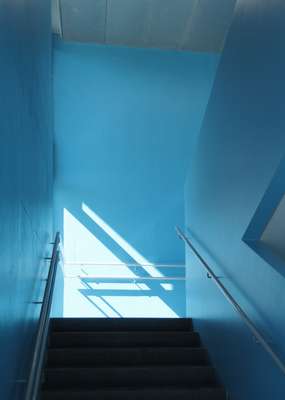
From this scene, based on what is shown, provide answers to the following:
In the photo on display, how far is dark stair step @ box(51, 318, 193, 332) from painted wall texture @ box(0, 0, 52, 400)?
1.02 m

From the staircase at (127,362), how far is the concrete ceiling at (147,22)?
3240 mm

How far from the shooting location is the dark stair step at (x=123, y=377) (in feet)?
9.59

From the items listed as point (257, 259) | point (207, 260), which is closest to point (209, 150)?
point (207, 260)

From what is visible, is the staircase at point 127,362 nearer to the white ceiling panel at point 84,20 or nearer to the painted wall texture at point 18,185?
the painted wall texture at point 18,185

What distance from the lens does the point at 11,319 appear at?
5.98 ft

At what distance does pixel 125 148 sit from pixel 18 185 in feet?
13.0

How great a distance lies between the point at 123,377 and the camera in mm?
2971

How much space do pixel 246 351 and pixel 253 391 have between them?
9.1 inches

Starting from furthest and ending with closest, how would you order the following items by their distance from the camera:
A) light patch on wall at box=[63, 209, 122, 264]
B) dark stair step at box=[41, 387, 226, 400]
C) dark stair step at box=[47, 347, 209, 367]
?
1. light patch on wall at box=[63, 209, 122, 264]
2. dark stair step at box=[47, 347, 209, 367]
3. dark stair step at box=[41, 387, 226, 400]

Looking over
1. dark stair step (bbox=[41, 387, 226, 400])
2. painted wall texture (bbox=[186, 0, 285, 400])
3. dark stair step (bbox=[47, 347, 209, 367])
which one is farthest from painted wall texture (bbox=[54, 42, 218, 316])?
dark stair step (bbox=[41, 387, 226, 400])

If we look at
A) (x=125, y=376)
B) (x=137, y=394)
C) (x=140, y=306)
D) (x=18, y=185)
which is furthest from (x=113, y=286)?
(x=18, y=185)

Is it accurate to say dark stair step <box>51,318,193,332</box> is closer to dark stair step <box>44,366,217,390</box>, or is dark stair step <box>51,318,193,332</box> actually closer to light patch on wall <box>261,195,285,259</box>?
dark stair step <box>44,366,217,390</box>

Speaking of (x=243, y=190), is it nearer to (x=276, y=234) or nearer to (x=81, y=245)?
(x=276, y=234)

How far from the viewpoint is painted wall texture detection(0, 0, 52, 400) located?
165 centimetres
